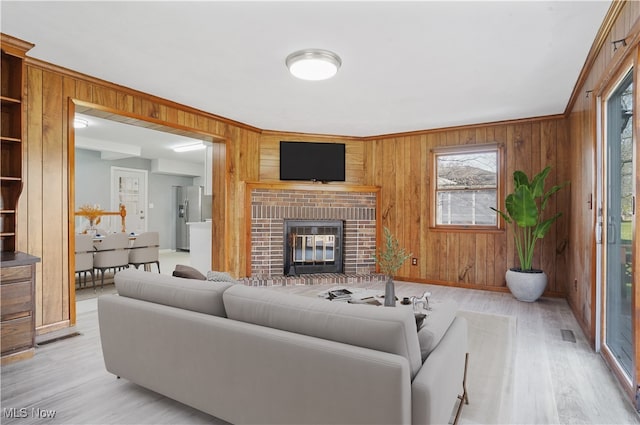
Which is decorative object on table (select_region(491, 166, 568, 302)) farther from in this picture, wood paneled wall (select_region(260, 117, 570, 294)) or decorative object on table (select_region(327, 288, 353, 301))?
decorative object on table (select_region(327, 288, 353, 301))

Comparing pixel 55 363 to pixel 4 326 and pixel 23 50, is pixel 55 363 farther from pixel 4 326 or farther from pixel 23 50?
pixel 23 50

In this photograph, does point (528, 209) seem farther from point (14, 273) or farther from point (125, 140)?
point (125, 140)

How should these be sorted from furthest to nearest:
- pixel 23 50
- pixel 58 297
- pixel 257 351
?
pixel 58 297 < pixel 23 50 < pixel 257 351

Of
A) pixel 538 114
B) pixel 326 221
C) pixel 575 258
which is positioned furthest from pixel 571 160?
pixel 326 221

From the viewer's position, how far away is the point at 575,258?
403 cm

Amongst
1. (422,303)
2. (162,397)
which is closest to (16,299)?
(162,397)

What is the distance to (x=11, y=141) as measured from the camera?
292 cm

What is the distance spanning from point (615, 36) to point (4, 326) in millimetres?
4712

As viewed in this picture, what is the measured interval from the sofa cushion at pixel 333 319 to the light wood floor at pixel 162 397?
736 mm

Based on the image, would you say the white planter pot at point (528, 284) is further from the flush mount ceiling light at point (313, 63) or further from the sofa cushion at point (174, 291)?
the sofa cushion at point (174, 291)

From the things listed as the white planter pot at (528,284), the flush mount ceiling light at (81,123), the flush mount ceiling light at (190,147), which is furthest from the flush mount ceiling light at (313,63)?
the flush mount ceiling light at (190,147)

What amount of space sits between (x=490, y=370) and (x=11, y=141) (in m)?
4.09

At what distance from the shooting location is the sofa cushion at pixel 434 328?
65.2 inches

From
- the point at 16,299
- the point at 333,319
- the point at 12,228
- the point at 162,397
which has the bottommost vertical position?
the point at 162,397
